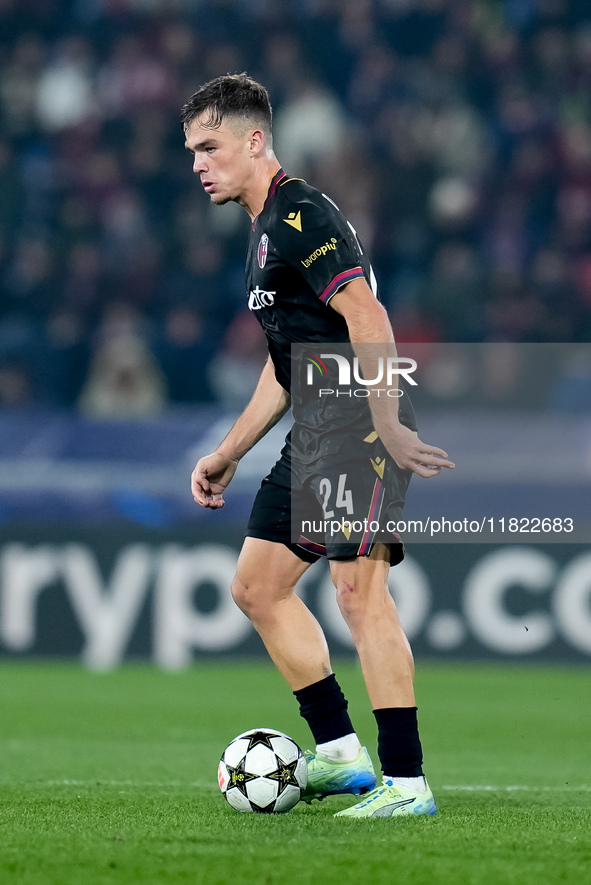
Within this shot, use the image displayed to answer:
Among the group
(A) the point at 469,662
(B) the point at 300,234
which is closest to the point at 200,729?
(A) the point at 469,662

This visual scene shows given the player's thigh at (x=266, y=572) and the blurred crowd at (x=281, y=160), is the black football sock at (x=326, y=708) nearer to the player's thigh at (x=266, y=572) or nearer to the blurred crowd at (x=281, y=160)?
the player's thigh at (x=266, y=572)

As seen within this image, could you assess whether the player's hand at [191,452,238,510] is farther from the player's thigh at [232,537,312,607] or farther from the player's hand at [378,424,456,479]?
the player's hand at [378,424,456,479]

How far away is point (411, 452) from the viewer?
3.56 meters

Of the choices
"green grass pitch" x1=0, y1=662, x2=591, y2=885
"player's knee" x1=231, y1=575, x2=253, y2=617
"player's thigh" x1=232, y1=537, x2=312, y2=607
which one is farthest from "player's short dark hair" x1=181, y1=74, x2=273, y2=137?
"green grass pitch" x1=0, y1=662, x2=591, y2=885

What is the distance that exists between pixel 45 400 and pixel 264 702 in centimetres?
351

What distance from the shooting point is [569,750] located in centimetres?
569

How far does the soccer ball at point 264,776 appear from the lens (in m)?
3.72

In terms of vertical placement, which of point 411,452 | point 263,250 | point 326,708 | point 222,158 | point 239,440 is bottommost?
point 326,708

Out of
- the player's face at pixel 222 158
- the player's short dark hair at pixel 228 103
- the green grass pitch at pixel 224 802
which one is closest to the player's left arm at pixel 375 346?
the player's face at pixel 222 158

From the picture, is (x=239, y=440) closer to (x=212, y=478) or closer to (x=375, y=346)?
(x=212, y=478)

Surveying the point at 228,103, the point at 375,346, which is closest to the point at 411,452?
the point at 375,346

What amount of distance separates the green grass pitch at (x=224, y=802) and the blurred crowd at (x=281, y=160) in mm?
2571

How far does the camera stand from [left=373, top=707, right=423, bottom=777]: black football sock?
11.8 feet

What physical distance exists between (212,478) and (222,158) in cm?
100
